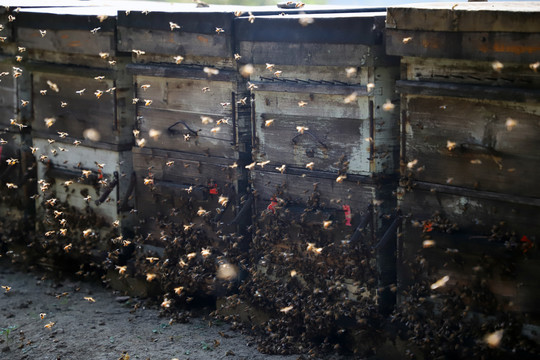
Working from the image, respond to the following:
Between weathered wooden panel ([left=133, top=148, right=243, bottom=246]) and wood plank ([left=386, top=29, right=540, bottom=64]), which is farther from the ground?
wood plank ([left=386, top=29, right=540, bottom=64])

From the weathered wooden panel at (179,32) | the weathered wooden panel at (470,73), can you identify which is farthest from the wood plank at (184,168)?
the weathered wooden panel at (470,73)

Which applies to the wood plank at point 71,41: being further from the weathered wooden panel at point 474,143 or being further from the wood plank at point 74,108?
the weathered wooden panel at point 474,143

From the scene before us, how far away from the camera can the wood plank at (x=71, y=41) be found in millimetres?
5664

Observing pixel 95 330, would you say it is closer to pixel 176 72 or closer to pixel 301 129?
pixel 176 72

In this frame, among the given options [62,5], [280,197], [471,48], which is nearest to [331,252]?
[280,197]

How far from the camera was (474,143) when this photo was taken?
3994mm

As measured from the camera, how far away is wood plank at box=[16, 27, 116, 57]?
18.6ft

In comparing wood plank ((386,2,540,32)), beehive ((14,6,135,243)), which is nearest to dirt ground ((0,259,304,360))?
beehive ((14,6,135,243))

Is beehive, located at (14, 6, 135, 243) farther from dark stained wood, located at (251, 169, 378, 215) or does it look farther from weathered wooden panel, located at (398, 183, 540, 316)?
weathered wooden panel, located at (398, 183, 540, 316)

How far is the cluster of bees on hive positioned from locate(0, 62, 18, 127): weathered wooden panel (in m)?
0.14

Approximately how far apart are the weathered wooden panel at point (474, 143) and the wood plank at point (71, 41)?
255cm

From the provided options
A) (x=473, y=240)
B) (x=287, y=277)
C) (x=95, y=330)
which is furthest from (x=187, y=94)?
(x=473, y=240)

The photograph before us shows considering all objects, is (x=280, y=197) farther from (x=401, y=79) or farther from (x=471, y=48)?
(x=471, y=48)

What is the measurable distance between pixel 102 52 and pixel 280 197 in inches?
74.1
